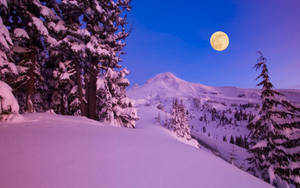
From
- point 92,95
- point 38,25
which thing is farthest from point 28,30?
point 92,95

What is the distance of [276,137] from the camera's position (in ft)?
28.1

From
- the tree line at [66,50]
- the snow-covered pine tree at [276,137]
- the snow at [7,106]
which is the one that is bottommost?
the snow-covered pine tree at [276,137]

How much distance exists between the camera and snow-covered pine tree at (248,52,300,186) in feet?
26.8

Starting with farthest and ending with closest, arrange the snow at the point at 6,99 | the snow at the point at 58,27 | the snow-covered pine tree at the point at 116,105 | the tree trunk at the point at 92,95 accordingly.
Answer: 1. the snow-covered pine tree at the point at 116,105
2. the tree trunk at the point at 92,95
3. the snow at the point at 58,27
4. the snow at the point at 6,99

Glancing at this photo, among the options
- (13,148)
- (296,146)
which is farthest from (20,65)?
→ (296,146)

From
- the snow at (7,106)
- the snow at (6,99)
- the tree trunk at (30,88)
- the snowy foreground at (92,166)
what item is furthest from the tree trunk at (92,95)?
the snowy foreground at (92,166)

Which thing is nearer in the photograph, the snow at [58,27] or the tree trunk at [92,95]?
the snow at [58,27]

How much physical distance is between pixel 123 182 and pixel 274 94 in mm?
11656

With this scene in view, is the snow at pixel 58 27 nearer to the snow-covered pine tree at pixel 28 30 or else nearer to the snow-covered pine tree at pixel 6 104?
the snow-covered pine tree at pixel 28 30

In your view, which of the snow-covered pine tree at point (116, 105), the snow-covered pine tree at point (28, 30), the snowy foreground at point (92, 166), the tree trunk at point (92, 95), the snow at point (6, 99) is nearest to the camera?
the snowy foreground at point (92, 166)

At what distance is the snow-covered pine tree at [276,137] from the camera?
8.18 m

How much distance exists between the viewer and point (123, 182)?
2385 millimetres

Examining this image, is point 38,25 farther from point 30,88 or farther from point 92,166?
point 92,166

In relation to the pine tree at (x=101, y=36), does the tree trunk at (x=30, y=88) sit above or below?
below
